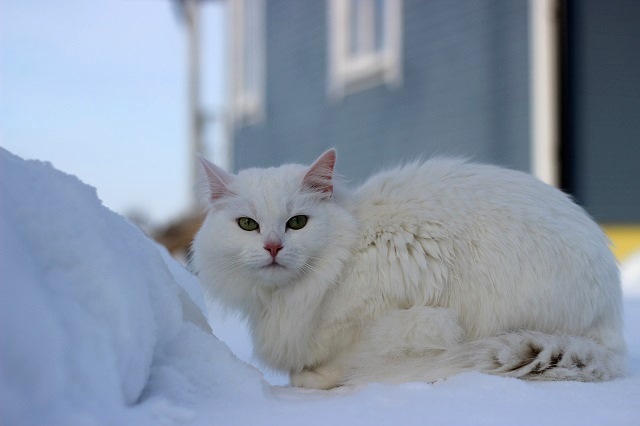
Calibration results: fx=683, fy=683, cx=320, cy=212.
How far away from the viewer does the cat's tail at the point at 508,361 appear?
2.20 metres

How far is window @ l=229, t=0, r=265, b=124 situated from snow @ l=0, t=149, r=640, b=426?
1006 centimetres

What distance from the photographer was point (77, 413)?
138cm

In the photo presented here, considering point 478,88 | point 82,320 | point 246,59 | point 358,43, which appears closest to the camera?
point 82,320

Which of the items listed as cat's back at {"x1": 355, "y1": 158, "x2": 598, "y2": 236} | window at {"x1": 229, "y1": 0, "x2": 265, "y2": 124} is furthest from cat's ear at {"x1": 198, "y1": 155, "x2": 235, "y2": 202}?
window at {"x1": 229, "y1": 0, "x2": 265, "y2": 124}

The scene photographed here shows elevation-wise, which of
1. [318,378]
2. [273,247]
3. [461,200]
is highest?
[461,200]

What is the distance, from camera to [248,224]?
2496mm

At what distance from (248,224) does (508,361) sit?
3.33ft

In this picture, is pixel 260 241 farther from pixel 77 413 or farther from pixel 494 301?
pixel 77 413

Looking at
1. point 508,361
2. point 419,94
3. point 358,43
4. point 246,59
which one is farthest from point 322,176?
point 246,59

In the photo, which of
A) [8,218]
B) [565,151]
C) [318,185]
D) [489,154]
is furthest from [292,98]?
[8,218]

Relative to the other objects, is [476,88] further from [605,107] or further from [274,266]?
[274,266]

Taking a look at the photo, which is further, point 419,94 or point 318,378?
point 419,94

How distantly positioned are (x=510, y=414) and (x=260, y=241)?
106 centimetres

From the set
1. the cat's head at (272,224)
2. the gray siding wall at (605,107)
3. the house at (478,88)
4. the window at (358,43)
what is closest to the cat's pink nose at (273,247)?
the cat's head at (272,224)
